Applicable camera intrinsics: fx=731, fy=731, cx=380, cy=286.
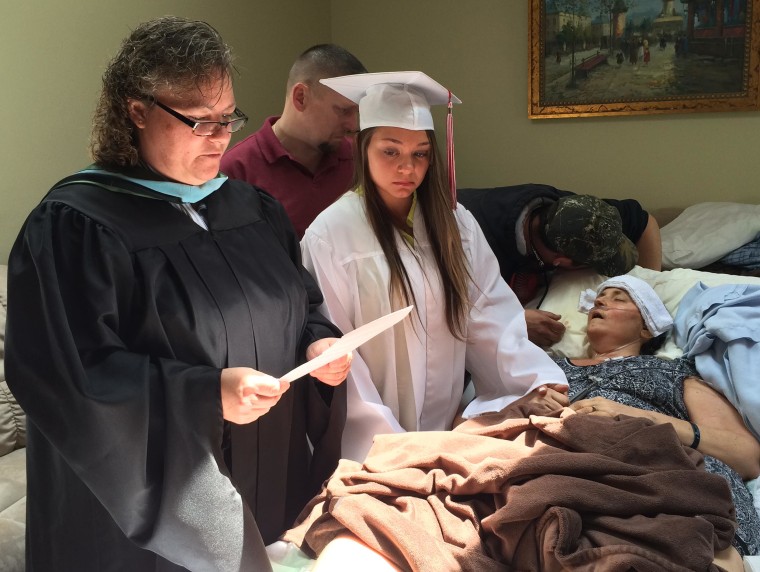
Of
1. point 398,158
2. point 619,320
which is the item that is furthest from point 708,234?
point 398,158

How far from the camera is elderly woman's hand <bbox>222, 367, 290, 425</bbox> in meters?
1.23

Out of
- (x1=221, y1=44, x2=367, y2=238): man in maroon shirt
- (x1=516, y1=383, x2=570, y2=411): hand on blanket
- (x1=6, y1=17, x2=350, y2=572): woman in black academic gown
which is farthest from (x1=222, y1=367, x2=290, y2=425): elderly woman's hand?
→ (x1=221, y1=44, x2=367, y2=238): man in maroon shirt

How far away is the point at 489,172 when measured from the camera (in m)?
4.44

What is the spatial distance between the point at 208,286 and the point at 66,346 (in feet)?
0.98

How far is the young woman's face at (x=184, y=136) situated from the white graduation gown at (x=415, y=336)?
1.78 feet

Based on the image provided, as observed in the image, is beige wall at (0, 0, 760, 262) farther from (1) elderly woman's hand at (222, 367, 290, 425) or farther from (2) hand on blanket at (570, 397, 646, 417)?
(2) hand on blanket at (570, 397, 646, 417)

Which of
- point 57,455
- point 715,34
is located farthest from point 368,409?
point 715,34

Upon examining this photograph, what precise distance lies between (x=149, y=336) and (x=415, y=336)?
0.83 m


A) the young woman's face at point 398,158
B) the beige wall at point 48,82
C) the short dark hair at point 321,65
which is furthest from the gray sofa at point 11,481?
the short dark hair at point 321,65

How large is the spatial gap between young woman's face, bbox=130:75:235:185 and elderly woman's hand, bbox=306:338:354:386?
423 millimetres

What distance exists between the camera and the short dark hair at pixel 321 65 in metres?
2.57

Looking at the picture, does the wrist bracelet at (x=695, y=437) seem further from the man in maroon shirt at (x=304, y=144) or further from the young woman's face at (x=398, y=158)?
the man in maroon shirt at (x=304, y=144)

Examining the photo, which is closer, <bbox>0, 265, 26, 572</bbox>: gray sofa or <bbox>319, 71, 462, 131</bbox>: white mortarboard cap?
<bbox>319, 71, 462, 131</bbox>: white mortarboard cap

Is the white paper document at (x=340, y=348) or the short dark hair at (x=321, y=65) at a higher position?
the short dark hair at (x=321, y=65)
